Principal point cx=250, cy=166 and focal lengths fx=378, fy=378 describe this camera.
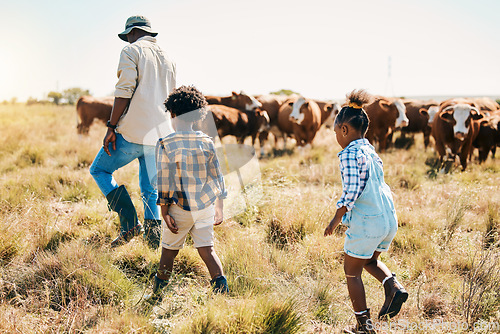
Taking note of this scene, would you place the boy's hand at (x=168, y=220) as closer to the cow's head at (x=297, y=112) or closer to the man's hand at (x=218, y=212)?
the man's hand at (x=218, y=212)

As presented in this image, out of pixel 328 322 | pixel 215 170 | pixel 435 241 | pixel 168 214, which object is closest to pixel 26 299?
pixel 168 214

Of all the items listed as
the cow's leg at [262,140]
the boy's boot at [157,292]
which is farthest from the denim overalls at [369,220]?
the cow's leg at [262,140]

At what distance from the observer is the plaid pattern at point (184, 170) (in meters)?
3.02

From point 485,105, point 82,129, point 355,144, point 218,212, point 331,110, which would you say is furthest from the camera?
point 331,110

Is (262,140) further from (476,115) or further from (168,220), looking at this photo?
(168,220)

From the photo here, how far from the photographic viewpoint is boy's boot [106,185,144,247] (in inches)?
162

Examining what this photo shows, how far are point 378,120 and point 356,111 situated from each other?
9.99 meters

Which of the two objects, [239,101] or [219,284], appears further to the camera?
[239,101]

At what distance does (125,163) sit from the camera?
419cm

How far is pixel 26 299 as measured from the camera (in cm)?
304

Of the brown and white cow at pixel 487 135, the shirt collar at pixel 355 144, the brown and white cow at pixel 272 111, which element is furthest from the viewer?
the brown and white cow at pixel 272 111

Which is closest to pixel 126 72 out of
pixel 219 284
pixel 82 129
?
pixel 219 284

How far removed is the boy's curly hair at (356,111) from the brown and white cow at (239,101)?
36.3ft

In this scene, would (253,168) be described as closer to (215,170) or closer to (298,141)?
(298,141)
